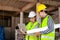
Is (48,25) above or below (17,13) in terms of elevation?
below

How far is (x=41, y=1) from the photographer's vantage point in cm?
506

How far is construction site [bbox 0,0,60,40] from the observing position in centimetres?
534

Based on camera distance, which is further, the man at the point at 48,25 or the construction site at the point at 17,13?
the construction site at the point at 17,13

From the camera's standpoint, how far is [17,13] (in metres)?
7.64

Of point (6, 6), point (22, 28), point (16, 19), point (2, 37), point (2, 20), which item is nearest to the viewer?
point (22, 28)

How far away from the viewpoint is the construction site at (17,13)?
534 centimetres

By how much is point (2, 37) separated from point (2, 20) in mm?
1620

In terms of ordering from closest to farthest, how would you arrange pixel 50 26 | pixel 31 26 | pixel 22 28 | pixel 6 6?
pixel 50 26 < pixel 22 28 < pixel 31 26 < pixel 6 6

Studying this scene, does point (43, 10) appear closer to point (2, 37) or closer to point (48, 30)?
point (48, 30)

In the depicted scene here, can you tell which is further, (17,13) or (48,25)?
(17,13)

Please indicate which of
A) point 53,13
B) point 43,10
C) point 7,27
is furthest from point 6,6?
point 43,10

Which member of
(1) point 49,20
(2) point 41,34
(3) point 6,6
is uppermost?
(3) point 6,6

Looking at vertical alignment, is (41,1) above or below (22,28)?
above

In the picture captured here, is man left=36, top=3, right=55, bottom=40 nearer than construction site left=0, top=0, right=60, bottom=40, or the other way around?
man left=36, top=3, right=55, bottom=40
